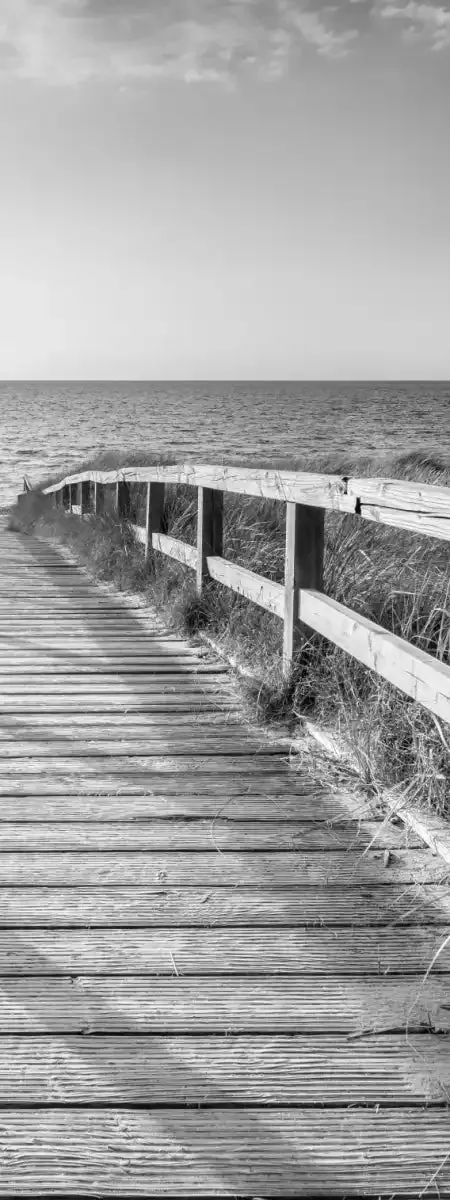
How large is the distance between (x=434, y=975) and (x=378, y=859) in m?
0.59

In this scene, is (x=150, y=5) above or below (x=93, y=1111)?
above

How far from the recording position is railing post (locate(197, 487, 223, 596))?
553 centimetres

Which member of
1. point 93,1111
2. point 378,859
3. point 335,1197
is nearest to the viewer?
point 335,1197

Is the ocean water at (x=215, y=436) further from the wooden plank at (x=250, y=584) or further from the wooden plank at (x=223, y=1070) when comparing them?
the wooden plank at (x=223, y=1070)

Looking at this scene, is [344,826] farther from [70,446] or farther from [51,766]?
[70,446]

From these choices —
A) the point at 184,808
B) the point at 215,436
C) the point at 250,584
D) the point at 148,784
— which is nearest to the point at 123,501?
the point at 250,584

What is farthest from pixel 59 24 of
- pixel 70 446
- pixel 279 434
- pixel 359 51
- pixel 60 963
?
pixel 279 434

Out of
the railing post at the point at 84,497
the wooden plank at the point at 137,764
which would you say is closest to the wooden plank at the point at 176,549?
the wooden plank at the point at 137,764

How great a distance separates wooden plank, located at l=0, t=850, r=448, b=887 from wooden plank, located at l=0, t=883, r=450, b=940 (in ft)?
0.15

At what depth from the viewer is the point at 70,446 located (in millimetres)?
47750

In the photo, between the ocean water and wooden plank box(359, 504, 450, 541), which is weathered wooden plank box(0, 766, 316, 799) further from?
the ocean water

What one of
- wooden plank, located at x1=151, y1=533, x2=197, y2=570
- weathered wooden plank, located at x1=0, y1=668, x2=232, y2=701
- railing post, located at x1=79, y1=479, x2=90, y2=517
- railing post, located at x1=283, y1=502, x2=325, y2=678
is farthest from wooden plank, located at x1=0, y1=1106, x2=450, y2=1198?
railing post, located at x1=79, y1=479, x2=90, y2=517

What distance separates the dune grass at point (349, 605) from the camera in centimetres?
298

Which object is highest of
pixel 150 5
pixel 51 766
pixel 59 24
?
pixel 150 5
